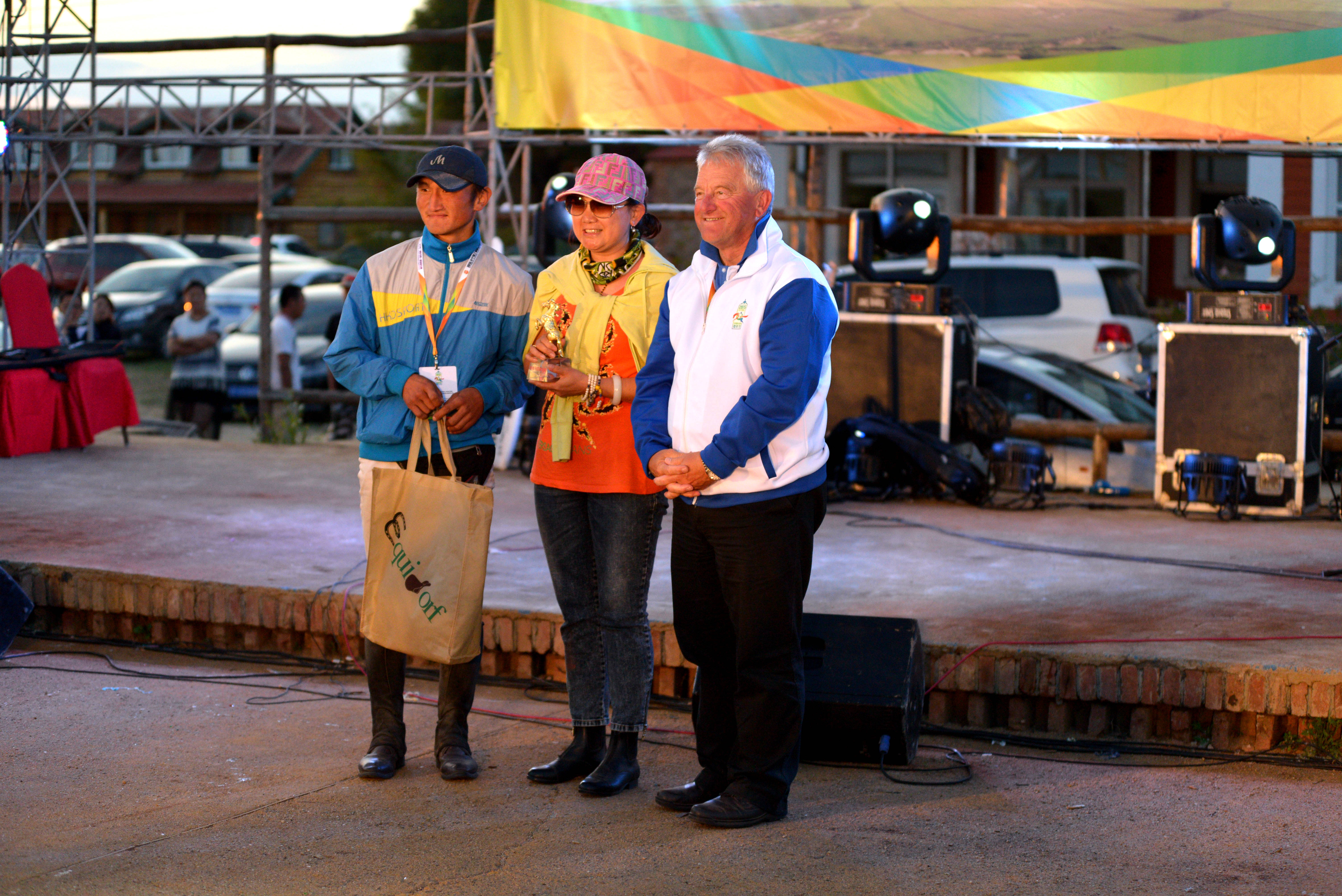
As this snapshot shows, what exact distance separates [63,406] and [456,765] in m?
6.26

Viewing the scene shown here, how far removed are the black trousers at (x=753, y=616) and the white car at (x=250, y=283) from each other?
515 inches

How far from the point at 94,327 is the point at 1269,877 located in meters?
10.7

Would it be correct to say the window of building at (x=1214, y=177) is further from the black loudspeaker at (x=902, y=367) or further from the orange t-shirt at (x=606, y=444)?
the orange t-shirt at (x=606, y=444)

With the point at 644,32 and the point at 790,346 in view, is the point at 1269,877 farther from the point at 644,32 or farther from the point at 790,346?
the point at 644,32

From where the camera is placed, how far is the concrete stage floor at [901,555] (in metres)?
4.68

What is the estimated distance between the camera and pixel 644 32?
839 centimetres

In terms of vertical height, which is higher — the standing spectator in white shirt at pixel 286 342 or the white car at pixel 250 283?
the white car at pixel 250 283

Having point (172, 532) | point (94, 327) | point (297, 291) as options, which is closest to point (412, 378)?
point (172, 532)

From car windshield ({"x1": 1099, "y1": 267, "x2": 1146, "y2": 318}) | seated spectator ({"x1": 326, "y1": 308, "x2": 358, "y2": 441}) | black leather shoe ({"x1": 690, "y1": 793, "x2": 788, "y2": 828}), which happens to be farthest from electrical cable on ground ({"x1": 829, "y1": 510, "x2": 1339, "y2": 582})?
car windshield ({"x1": 1099, "y1": 267, "x2": 1146, "y2": 318})

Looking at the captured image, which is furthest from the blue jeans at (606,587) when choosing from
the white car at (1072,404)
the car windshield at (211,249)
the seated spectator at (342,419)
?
the car windshield at (211,249)

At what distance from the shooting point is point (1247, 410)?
7.49 metres

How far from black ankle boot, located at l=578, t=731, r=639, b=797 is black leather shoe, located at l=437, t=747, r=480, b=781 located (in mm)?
294

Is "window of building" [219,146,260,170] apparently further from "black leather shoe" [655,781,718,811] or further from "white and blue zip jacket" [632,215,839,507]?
"black leather shoe" [655,781,718,811]

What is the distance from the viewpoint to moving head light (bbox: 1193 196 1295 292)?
7480mm
